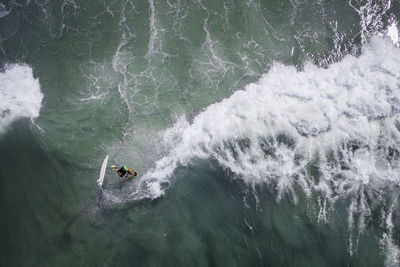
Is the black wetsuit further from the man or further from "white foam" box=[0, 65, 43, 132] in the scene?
"white foam" box=[0, 65, 43, 132]

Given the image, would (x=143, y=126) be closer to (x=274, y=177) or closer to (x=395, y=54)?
(x=274, y=177)

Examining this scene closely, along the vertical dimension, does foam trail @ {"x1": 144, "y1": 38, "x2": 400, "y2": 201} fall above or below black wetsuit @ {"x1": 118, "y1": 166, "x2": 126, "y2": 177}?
above

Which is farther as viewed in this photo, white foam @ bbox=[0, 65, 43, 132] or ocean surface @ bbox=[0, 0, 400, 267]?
white foam @ bbox=[0, 65, 43, 132]

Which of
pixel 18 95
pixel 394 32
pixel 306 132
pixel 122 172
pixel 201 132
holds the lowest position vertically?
pixel 122 172

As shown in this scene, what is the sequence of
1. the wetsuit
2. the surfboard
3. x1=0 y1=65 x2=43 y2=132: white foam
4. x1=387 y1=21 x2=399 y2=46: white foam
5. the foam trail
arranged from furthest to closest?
x1=387 y1=21 x2=399 y2=46: white foam < x1=0 y1=65 x2=43 y2=132: white foam < the surfboard < the foam trail < the wetsuit

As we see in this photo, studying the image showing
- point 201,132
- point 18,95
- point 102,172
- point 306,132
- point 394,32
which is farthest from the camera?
point 394,32

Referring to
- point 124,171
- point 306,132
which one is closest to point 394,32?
point 306,132

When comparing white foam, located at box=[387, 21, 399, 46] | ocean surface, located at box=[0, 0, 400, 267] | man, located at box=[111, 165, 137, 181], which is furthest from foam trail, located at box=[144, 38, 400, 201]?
white foam, located at box=[387, 21, 399, 46]

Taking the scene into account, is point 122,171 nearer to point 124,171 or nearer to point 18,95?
point 124,171
